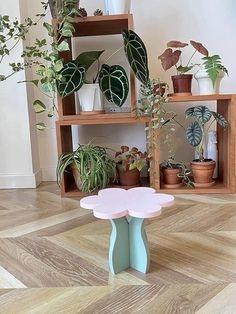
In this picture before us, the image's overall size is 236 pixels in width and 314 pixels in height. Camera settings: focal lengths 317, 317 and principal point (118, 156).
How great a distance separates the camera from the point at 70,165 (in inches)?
69.3

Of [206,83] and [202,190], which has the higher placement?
[206,83]

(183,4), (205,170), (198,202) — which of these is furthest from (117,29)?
(198,202)

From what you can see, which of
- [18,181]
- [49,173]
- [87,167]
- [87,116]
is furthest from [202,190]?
[18,181]

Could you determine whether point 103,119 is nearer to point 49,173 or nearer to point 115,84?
point 115,84

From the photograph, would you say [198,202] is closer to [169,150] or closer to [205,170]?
[205,170]

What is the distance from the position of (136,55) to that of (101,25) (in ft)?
→ 0.97

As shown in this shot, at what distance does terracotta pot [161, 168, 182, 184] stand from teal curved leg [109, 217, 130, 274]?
876 millimetres

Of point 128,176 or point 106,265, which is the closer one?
point 106,265

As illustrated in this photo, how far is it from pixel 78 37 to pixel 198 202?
1.26 m

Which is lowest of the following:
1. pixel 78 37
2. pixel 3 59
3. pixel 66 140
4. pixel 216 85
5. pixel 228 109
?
pixel 66 140

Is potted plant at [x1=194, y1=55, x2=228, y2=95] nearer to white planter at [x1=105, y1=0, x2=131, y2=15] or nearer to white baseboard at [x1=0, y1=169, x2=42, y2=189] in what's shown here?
white planter at [x1=105, y1=0, x2=131, y2=15]

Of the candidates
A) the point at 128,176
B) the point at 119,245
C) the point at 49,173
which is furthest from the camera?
the point at 49,173

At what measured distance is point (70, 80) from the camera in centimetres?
161

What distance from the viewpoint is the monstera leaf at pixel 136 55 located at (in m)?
1.61
